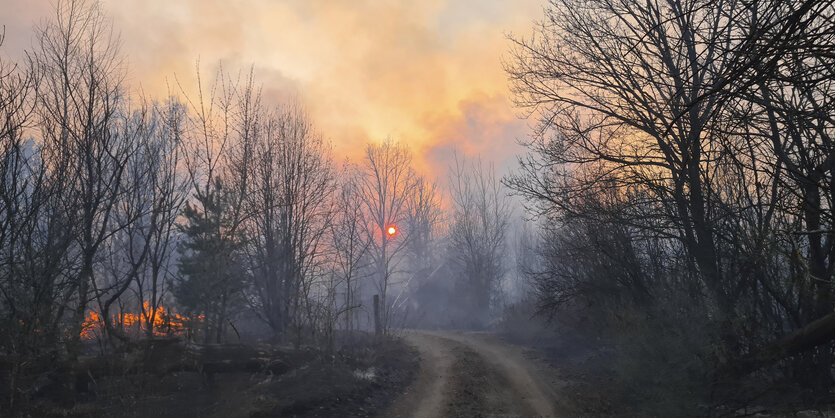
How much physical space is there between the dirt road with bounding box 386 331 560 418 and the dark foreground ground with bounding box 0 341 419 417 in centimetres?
87

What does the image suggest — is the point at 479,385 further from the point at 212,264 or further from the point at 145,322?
the point at 145,322

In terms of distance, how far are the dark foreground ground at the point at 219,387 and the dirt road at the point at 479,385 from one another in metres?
0.87

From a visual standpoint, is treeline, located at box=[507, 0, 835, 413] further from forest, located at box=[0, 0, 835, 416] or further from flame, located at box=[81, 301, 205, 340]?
flame, located at box=[81, 301, 205, 340]

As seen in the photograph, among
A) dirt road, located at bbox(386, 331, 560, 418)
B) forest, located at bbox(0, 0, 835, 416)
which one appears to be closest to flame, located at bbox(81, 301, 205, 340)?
forest, located at bbox(0, 0, 835, 416)

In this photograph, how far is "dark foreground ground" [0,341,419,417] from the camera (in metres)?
7.89

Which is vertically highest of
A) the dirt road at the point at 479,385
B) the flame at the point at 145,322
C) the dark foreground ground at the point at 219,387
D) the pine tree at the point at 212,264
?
the pine tree at the point at 212,264

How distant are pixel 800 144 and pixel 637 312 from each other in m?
5.09

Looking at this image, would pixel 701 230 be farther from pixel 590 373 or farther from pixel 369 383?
pixel 369 383

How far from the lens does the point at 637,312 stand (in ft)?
34.6

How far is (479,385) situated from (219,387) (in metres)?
6.95

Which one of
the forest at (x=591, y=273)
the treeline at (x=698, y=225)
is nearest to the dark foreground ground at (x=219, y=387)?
A: the forest at (x=591, y=273)

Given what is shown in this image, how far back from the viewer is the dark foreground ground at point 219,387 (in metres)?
7.89

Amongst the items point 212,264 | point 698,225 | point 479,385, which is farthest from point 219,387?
point 698,225

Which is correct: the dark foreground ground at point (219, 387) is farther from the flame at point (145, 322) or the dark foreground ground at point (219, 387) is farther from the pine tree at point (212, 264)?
the pine tree at point (212, 264)
